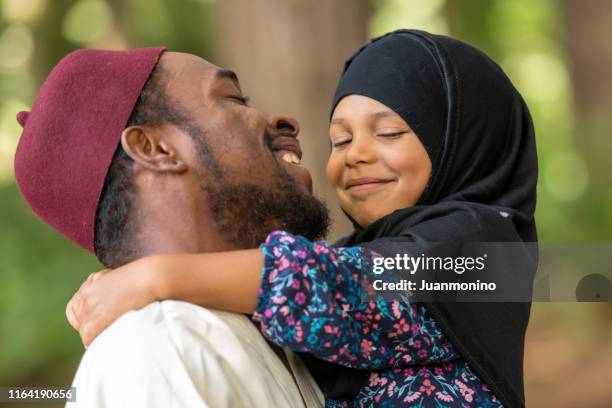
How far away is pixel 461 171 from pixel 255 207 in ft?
2.53

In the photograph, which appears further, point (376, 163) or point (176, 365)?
point (376, 163)

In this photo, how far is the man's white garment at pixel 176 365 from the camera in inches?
81.9

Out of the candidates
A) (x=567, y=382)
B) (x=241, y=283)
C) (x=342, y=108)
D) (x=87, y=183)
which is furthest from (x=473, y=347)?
(x=567, y=382)

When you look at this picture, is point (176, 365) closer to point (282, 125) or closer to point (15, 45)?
point (282, 125)

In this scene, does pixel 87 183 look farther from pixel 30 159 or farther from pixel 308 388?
pixel 308 388

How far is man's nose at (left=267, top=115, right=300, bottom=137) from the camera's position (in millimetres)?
2880

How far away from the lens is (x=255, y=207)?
2.71 m

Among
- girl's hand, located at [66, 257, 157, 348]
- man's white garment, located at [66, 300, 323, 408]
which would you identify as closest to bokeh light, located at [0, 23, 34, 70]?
girl's hand, located at [66, 257, 157, 348]

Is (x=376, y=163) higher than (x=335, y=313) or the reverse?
higher

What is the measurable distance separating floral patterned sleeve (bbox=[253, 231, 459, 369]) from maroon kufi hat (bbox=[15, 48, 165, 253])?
59 cm

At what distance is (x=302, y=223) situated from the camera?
281 centimetres

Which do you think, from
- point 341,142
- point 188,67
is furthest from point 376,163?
point 188,67

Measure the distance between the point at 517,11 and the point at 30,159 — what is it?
13351mm

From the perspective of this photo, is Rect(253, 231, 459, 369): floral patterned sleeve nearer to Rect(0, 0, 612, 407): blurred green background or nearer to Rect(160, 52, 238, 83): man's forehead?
Rect(160, 52, 238, 83): man's forehead
